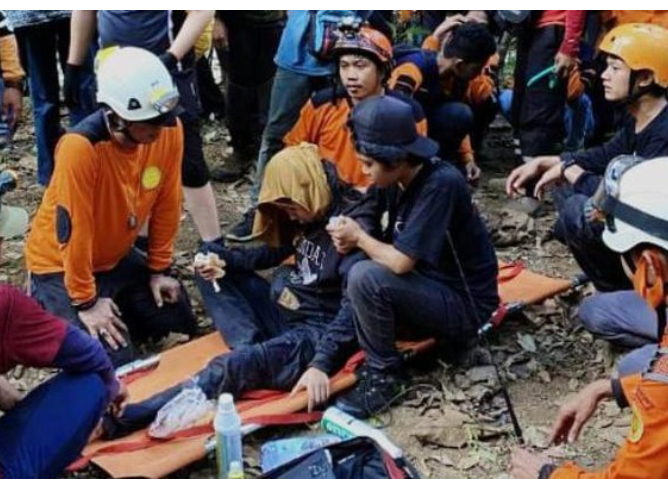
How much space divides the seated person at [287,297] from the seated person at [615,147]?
2.60 feet

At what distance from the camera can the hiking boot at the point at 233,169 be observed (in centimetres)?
690

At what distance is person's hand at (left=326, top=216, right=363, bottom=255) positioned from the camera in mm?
4406

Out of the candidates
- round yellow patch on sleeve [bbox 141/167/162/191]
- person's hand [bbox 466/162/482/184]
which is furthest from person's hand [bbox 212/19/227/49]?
round yellow patch on sleeve [bbox 141/167/162/191]

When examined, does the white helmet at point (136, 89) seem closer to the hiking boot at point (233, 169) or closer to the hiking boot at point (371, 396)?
the hiking boot at point (371, 396)

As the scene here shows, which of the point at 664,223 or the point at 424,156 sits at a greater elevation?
the point at 664,223

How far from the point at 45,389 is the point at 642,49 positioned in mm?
2862

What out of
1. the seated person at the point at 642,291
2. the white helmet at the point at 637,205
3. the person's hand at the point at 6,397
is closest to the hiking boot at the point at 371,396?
the seated person at the point at 642,291

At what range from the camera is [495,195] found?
654cm

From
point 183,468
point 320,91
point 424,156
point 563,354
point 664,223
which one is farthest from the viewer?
point 320,91

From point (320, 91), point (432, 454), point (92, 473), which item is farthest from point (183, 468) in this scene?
point (320, 91)

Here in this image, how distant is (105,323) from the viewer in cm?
461

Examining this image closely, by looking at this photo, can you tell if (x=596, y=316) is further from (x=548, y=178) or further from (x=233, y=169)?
(x=233, y=169)

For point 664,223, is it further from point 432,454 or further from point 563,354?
point 563,354

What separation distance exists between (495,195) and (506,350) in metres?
1.85
